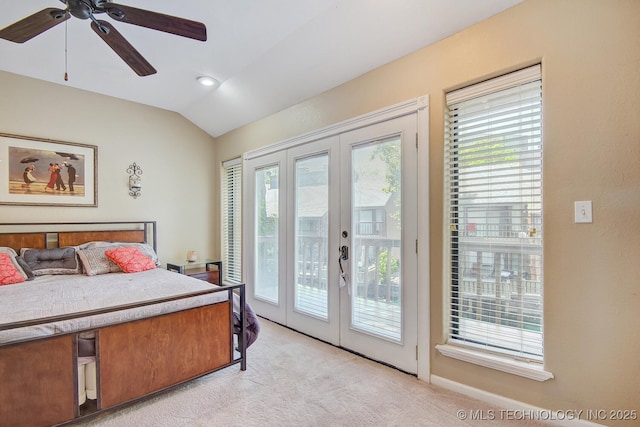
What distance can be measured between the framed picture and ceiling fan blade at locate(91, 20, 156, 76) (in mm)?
1981

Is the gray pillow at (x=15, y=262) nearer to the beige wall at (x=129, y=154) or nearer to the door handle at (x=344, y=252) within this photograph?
the beige wall at (x=129, y=154)

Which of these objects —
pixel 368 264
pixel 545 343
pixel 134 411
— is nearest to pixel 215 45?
pixel 368 264

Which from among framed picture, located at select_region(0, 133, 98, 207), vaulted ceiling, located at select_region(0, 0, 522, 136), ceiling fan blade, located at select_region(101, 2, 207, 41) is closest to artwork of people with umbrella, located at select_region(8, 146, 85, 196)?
framed picture, located at select_region(0, 133, 98, 207)

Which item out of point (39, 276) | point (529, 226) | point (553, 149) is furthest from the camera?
point (39, 276)

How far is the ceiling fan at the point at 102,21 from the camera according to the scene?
5.42ft

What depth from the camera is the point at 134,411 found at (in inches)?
77.1

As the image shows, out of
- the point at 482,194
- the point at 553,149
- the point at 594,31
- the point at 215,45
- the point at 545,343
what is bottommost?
the point at 545,343

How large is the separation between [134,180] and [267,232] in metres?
1.82

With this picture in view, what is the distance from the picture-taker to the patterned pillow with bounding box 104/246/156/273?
10.6ft

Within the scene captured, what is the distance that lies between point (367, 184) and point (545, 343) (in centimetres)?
160

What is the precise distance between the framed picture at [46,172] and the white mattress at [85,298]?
994 millimetres

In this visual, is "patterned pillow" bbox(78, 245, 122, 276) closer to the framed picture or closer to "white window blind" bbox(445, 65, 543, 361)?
the framed picture

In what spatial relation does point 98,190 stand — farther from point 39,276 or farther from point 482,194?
point 482,194

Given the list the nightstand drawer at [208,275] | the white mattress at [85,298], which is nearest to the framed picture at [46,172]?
the white mattress at [85,298]
